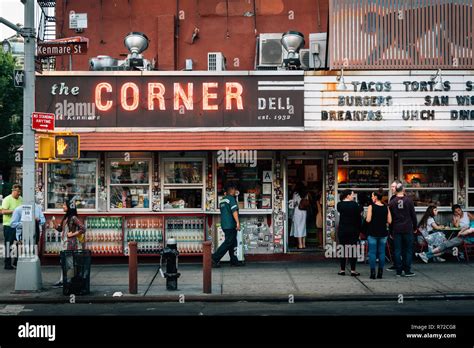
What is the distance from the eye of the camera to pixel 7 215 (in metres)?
14.7

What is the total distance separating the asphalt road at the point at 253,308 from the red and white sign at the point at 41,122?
3.41 metres

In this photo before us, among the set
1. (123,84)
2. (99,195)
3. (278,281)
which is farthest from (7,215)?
(278,281)

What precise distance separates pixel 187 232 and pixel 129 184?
196 cm

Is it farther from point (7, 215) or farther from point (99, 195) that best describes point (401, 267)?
point (7, 215)

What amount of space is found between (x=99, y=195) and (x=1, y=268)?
2.93 metres

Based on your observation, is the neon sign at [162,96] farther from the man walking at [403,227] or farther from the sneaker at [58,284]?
the sneaker at [58,284]

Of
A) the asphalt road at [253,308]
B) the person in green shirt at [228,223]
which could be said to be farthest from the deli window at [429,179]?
the asphalt road at [253,308]

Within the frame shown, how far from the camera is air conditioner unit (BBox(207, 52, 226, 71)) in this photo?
16391 mm

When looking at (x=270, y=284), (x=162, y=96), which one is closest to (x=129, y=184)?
(x=162, y=96)

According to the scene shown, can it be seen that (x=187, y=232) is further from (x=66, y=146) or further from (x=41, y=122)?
(x=41, y=122)

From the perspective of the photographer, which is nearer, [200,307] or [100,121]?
[200,307]

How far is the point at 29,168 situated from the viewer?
1171 cm

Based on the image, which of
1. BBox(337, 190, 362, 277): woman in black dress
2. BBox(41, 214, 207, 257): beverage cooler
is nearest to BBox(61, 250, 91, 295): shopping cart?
BBox(41, 214, 207, 257): beverage cooler

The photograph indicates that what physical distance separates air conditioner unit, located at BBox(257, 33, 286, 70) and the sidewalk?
5886mm
